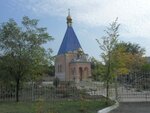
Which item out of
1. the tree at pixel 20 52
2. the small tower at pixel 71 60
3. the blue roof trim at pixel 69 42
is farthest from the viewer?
the blue roof trim at pixel 69 42

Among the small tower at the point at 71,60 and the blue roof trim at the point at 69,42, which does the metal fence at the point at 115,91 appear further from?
the blue roof trim at the point at 69,42

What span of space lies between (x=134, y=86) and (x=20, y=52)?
342 inches

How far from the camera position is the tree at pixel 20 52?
22.7m

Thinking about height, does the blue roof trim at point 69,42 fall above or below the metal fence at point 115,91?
above

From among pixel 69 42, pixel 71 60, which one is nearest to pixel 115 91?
pixel 69 42

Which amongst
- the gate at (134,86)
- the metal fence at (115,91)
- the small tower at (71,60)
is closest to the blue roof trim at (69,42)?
the small tower at (71,60)

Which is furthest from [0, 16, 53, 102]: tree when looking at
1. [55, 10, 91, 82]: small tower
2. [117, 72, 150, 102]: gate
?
[55, 10, 91, 82]: small tower

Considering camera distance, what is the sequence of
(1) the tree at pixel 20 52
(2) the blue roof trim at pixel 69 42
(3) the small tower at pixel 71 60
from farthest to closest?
1. (2) the blue roof trim at pixel 69 42
2. (3) the small tower at pixel 71 60
3. (1) the tree at pixel 20 52

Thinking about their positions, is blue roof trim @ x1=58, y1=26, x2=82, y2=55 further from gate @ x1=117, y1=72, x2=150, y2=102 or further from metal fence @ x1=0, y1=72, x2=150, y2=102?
gate @ x1=117, y1=72, x2=150, y2=102

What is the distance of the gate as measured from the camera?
79.6 feet

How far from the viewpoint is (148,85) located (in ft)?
85.7

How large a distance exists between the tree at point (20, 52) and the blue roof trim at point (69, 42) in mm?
40313

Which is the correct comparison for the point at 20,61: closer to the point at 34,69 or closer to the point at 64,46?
the point at 34,69

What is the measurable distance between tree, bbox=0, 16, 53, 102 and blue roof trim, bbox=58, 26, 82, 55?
40313 mm
